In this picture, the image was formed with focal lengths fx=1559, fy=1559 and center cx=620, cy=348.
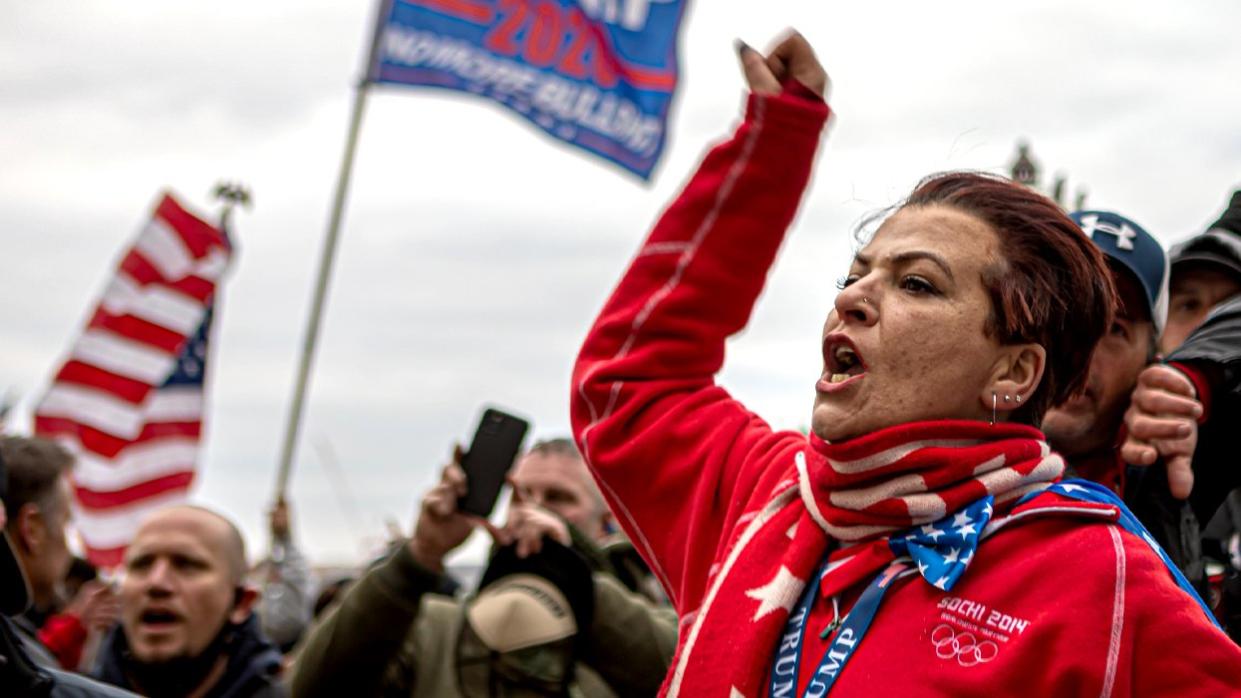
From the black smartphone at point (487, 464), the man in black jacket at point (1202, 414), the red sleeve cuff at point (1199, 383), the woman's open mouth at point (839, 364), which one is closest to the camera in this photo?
the woman's open mouth at point (839, 364)

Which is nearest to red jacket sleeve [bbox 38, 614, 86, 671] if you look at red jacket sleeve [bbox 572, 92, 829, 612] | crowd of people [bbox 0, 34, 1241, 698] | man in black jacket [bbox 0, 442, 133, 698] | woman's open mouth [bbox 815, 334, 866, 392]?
crowd of people [bbox 0, 34, 1241, 698]

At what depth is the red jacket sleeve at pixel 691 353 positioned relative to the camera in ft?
8.05

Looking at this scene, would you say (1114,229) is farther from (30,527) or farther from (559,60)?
(559,60)

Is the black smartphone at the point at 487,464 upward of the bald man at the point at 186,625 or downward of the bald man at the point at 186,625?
upward

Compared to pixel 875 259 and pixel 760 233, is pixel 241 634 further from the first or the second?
pixel 875 259

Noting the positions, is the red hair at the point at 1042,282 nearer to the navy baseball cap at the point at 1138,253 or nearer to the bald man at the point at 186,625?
the navy baseball cap at the point at 1138,253

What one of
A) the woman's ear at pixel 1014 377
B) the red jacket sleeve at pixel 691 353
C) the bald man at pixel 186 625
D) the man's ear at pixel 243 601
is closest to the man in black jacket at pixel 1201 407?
the woman's ear at pixel 1014 377

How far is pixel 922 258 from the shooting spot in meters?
2.18

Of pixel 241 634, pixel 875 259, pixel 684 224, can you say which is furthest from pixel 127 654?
pixel 875 259

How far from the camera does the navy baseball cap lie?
2766 millimetres

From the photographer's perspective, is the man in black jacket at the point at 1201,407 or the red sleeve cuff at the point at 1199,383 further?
the red sleeve cuff at the point at 1199,383

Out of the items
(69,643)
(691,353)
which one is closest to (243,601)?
(69,643)

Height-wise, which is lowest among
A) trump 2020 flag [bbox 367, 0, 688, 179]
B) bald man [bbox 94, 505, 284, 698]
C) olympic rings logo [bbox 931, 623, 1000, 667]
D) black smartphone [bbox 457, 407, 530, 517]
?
bald man [bbox 94, 505, 284, 698]

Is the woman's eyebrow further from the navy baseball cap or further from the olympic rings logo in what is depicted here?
the navy baseball cap
